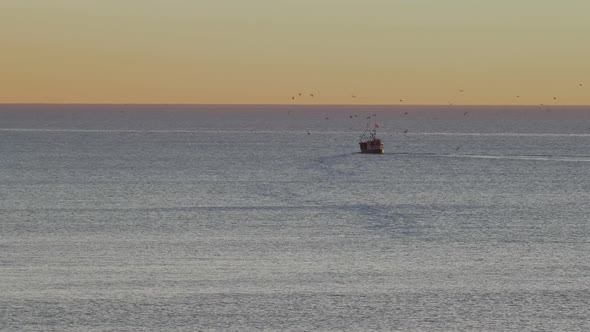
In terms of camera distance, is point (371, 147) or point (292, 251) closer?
point (292, 251)

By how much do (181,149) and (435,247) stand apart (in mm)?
132685

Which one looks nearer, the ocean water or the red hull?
the ocean water

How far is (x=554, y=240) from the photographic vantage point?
73562 millimetres

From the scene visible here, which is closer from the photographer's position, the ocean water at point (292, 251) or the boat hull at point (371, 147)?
the ocean water at point (292, 251)

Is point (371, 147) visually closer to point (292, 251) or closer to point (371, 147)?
point (371, 147)

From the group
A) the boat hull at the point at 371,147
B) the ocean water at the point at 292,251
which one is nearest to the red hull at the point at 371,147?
the boat hull at the point at 371,147

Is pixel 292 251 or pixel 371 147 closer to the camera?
pixel 292 251

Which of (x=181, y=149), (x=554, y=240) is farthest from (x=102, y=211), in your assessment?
(x=181, y=149)

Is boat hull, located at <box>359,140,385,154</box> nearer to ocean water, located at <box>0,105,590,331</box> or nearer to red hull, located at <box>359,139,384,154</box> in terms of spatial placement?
red hull, located at <box>359,139,384,154</box>

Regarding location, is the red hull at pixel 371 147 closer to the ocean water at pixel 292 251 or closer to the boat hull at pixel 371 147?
the boat hull at pixel 371 147

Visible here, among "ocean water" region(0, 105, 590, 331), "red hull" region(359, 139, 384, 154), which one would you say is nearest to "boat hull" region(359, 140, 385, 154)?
"red hull" region(359, 139, 384, 154)

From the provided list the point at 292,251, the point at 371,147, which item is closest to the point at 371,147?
the point at 371,147

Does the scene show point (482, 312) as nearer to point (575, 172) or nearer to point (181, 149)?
point (575, 172)

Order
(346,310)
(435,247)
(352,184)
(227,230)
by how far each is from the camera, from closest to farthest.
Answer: (346,310) < (435,247) < (227,230) < (352,184)
